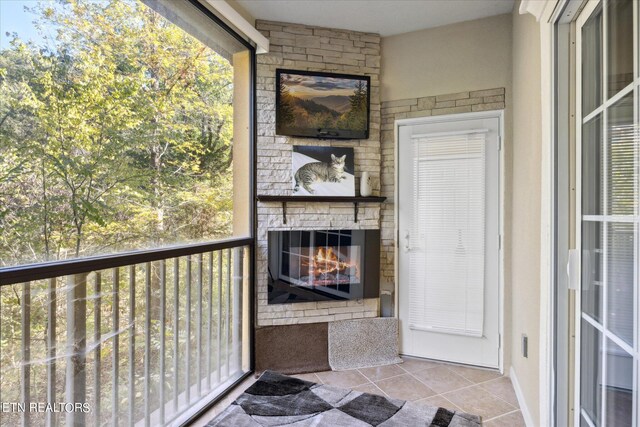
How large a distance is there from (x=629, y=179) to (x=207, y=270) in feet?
7.10

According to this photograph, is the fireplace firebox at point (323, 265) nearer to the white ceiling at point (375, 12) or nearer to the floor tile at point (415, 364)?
the floor tile at point (415, 364)

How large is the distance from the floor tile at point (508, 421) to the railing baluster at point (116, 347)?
6.53 feet

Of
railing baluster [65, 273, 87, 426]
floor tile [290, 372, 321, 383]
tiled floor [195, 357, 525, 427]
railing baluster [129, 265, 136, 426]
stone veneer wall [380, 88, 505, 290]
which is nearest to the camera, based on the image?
railing baluster [65, 273, 87, 426]

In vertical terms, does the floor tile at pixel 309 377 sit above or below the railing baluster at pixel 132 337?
below

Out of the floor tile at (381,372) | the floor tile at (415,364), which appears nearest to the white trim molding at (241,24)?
the floor tile at (381,372)

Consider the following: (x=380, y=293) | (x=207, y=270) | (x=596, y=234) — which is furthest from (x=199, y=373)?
(x=596, y=234)

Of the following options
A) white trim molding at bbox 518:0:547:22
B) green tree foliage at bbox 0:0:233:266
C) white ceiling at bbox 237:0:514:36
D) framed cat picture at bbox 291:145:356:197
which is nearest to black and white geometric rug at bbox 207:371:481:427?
green tree foliage at bbox 0:0:233:266

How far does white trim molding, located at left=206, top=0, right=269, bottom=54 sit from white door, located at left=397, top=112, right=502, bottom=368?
130 cm

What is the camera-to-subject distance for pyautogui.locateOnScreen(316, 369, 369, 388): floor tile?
2.45 metres

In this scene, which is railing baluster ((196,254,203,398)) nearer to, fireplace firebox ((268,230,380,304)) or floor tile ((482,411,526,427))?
fireplace firebox ((268,230,380,304))

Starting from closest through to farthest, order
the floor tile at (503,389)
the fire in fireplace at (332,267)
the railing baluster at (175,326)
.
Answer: the railing baluster at (175,326) < the floor tile at (503,389) < the fire in fireplace at (332,267)

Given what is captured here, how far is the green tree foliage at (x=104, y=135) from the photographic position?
1.25 m

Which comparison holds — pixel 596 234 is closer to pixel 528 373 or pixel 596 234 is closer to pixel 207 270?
pixel 528 373

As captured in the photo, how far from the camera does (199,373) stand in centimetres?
219
